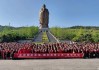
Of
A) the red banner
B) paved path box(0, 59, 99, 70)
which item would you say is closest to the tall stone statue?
the red banner

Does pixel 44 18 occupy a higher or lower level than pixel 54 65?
higher

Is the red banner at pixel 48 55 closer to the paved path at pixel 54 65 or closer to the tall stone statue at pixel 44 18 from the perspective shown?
the paved path at pixel 54 65

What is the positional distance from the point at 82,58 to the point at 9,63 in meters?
8.21

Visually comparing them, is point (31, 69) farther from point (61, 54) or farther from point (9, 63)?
point (61, 54)

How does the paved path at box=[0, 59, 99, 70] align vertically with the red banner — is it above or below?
below

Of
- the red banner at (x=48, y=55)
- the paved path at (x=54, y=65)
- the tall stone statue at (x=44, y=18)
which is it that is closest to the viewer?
the paved path at (x=54, y=65)

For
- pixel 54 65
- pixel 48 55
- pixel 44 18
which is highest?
pixel 44 18

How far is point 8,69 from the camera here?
22.4 metres

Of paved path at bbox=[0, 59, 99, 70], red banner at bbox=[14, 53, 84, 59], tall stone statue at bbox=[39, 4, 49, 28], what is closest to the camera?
paved path at bbox=[0, 59, 99, 70]

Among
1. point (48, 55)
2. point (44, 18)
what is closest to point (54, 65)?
point (48, 55)

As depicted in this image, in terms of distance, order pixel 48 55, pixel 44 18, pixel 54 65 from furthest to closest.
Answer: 1. pixel 44 18
2. pixel 48 55
3. pixel 54 65

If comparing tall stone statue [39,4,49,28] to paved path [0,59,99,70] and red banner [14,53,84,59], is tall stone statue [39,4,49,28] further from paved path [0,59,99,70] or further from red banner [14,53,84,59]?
paved path [0,59,99,70]

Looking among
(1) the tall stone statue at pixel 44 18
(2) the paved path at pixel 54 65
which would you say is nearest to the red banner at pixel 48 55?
(2) the paved path at pixel 54 65

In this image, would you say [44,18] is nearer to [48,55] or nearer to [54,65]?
[48,55]
